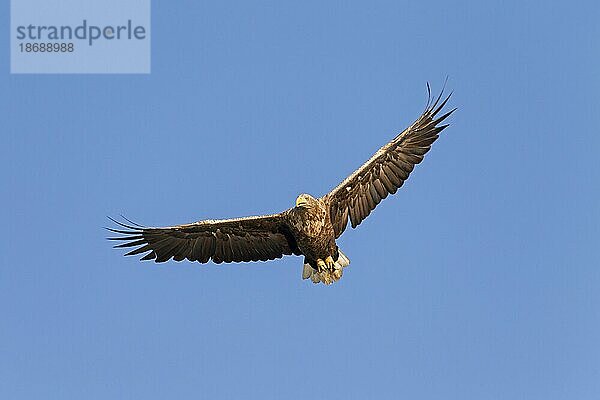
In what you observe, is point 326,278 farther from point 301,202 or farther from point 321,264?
point 301,202

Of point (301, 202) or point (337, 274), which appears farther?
point (337, 274)

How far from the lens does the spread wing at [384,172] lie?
18.0 metres

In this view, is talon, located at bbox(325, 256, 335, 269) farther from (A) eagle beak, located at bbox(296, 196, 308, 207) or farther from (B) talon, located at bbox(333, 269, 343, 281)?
(A) eagle beak, located at bbox(296, 196, 308, 207)

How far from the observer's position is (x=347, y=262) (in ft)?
59.4

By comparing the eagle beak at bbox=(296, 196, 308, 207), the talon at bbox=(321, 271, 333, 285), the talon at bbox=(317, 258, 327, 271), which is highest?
the eagle beak at bbox=(296, 196, 308, 207)

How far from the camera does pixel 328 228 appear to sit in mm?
17406

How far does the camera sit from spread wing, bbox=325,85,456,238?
1805cm

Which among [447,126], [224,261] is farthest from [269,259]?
[447,126]

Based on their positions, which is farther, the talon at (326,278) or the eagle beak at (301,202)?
the talon at (326,278)

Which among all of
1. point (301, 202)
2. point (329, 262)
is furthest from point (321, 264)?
point (301, 202)

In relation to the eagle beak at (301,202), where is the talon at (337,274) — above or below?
below

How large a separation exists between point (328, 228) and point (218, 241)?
2.13 m

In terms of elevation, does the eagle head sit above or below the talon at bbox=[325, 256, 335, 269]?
above

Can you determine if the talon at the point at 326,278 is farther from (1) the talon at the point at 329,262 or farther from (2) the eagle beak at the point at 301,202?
(2) the eagle beak at the point at 301,202
